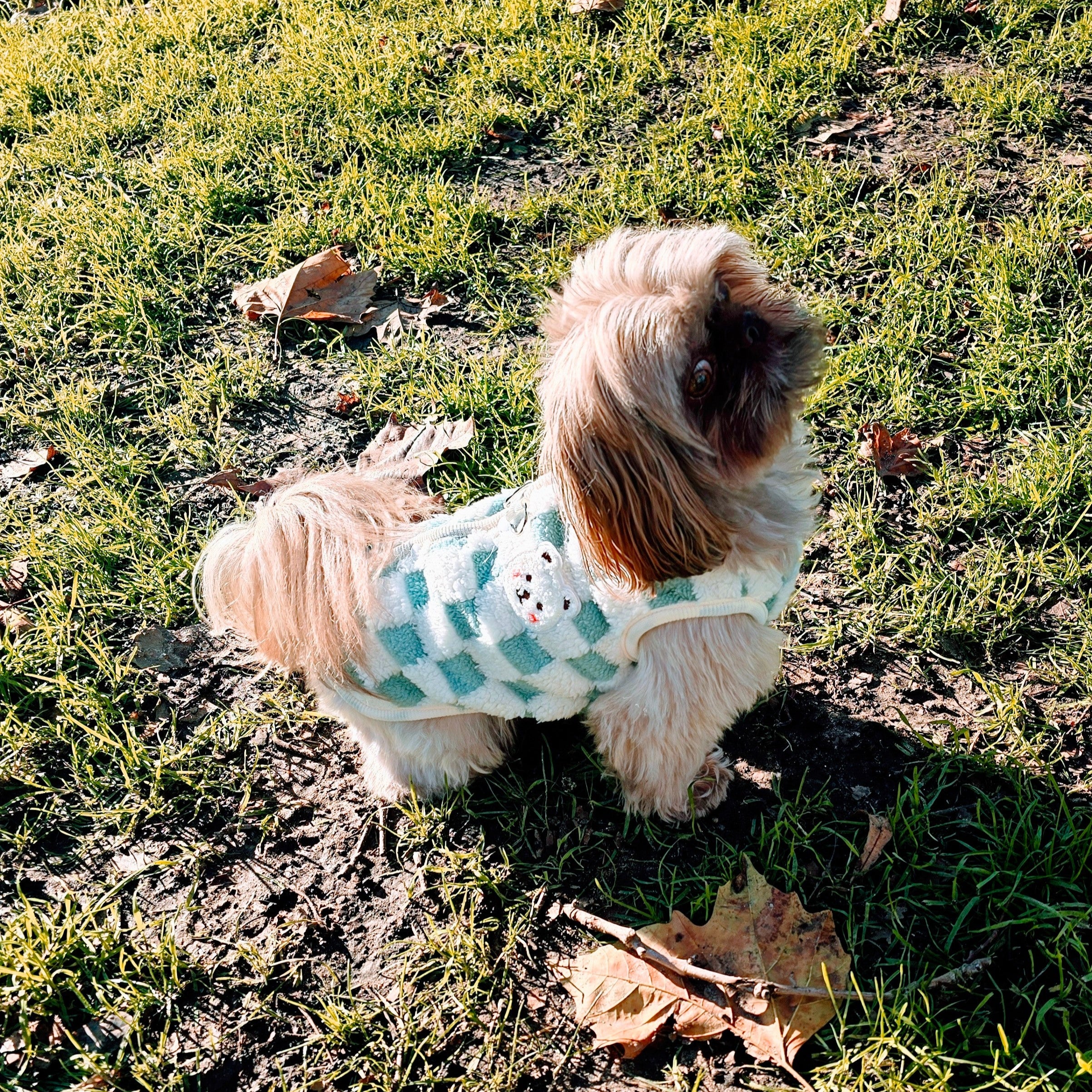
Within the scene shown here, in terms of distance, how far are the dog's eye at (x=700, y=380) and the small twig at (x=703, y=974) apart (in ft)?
5.14

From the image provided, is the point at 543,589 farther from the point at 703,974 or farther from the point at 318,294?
the point at 318,294

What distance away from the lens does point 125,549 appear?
158 inches

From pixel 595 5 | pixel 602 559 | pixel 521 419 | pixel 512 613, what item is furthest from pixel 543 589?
pixel 595 5

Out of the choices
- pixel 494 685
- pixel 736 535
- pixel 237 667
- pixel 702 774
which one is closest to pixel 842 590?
pixel 702 774

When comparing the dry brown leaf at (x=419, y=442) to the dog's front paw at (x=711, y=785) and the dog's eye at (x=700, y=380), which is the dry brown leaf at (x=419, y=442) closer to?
the dog's front paw at (x=711, y=785)

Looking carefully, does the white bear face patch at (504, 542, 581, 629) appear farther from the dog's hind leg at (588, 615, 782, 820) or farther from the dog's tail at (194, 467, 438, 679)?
the dog's tail at (194, 467, 438, 679)

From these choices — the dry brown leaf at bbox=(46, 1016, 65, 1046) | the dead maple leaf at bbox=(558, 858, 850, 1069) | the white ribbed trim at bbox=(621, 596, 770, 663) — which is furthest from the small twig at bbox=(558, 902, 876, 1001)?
the dry brown leaf at bbox=(46, 1016, 65, 1046)

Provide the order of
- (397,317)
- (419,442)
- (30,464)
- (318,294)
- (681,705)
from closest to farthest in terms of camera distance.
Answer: (681,705)
(419,442)
(30,464)
(397,317)
(318,294)

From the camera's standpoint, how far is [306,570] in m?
2.64

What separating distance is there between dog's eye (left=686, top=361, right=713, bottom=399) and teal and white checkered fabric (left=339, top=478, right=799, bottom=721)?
0.46m

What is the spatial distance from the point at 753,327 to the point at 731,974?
1.77 metres

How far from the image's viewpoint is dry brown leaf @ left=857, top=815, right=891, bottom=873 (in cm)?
290

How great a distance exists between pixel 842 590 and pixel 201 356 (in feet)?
10.6

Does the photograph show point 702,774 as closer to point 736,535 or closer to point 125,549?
point 736,535
